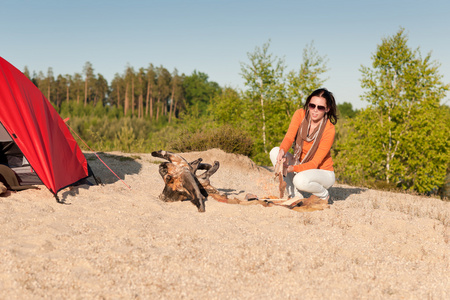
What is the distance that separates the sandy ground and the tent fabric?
366 mm

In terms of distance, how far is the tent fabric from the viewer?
16.0 feet

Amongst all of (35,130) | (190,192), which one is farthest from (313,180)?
(35,130)

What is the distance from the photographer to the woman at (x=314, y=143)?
5082mm

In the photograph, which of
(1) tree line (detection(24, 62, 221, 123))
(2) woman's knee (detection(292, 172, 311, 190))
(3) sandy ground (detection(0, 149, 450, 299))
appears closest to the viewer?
(3) sandy ground (detection(0, 149, 450, 299))

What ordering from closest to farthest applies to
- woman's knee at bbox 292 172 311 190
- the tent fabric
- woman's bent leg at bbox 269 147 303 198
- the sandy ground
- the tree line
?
the sandy ground
the tent fabric
woman's knee at bbox 292 172 311 190
woman's bent leg at bbox 269 147 303 198
the tree line

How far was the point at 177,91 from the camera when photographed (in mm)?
51156

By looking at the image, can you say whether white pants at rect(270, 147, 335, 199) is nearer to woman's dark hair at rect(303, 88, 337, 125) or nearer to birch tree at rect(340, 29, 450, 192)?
woman's dark hair at rect(303, 88, 337, 125)

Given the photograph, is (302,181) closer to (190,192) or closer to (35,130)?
(190,192)

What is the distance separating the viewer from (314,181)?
16.9 ft

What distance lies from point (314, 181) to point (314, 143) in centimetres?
57

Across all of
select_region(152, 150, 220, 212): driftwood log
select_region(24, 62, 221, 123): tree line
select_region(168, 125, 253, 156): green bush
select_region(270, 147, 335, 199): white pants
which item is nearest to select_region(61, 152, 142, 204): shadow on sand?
select_region(152, 150, 220, 212): driftwood log

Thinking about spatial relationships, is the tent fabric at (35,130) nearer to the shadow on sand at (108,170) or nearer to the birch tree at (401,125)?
the shadow on sand at (108,170)

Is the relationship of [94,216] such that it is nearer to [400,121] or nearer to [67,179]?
[67,179]

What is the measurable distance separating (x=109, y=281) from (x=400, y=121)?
10.6m
